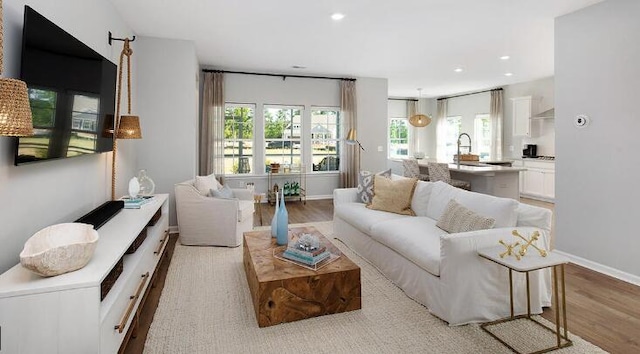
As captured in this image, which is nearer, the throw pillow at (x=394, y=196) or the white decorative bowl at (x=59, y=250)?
the white decorative bowl at (x=59, y=250)

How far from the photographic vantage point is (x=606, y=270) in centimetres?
337

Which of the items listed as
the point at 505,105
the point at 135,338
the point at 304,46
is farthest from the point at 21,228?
the point at 505,105

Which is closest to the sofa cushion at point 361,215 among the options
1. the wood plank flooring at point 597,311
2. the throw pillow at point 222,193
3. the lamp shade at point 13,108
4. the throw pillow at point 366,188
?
the throw pillow at point 366,188

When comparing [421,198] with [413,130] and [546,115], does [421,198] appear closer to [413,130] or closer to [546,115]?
[546,115]

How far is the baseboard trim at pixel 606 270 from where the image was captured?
10.4 feet

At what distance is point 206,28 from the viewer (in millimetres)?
4371

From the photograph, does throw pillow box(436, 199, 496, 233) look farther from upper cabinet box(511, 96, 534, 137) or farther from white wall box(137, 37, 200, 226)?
upper cabinet box(511, 96, 534, 137)

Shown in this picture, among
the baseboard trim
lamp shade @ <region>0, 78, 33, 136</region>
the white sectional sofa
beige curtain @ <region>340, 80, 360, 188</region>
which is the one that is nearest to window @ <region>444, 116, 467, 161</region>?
beige curtain @ <region>340, 80, 360, 188</region>

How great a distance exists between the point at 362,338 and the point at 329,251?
0.79 m

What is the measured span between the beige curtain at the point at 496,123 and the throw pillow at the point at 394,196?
5.93 m

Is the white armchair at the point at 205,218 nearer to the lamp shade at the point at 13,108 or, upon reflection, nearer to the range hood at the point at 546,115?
the lamp shade at the point at 13,108

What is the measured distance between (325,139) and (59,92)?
579 centimetres

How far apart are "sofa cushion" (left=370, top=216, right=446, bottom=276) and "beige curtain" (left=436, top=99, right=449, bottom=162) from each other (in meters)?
7.57

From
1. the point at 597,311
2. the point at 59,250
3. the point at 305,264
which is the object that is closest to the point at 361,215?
the point at 305,264
